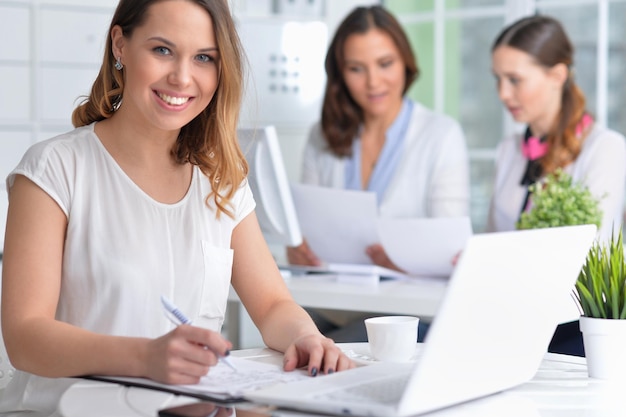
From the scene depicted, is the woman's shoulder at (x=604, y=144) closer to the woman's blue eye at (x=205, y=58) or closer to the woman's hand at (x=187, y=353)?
the woman's blue eye at (x=205, y=58)

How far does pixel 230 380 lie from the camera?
1.30 meters

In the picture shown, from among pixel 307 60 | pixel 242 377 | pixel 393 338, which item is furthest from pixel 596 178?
pixel 242 377

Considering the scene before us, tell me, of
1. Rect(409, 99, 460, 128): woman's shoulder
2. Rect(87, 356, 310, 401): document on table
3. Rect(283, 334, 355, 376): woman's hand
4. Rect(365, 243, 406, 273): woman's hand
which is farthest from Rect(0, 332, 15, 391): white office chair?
Rect(409, 99, 460, 128): woman's shoulder

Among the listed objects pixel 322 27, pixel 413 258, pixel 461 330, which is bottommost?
pixel 413 258

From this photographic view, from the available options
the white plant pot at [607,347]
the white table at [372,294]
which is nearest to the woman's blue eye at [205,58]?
the white plant pot at [607,347]

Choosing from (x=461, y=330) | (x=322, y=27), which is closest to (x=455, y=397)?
(x=461, y=330)

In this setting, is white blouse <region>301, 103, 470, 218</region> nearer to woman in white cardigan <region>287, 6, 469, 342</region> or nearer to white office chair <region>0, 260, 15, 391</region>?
woman in white cardigan <region>287, 6, 469, 342</region>

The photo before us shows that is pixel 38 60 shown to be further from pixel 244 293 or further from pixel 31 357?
pixel 31 357

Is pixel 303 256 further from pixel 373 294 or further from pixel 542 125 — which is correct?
pixel 542 125

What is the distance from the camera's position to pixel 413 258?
2.77 meters

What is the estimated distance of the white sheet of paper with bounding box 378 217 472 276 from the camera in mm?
2605

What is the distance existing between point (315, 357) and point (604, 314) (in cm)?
45

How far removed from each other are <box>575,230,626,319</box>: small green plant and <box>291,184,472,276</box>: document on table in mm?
1083

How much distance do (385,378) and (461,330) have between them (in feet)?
0.64
